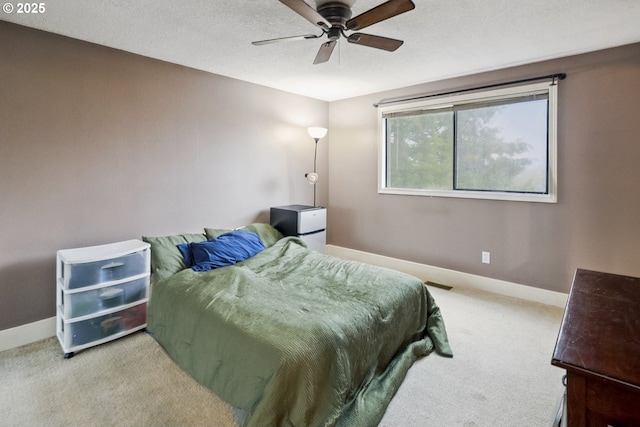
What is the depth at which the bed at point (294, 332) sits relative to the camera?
5.00 feet

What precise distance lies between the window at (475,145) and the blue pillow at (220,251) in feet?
6.86

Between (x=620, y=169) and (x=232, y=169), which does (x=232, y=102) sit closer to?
(x=232, y=169)

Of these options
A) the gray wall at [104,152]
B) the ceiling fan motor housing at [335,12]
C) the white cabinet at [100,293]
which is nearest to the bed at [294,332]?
the white cabinet at [100,293]

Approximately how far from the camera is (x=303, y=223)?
3.89 m

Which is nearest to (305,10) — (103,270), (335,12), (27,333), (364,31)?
(335,12)

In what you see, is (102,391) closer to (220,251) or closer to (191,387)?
(191,387)

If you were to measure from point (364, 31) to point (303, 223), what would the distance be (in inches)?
83.9

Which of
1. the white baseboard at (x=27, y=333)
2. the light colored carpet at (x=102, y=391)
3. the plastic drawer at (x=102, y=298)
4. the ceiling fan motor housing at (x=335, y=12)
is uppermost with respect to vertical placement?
the ceiling fan motor housing at (x=335, y=12)

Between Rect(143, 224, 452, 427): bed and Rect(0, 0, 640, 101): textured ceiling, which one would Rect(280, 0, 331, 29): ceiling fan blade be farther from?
Rect(143, 224, 452, 427): bed

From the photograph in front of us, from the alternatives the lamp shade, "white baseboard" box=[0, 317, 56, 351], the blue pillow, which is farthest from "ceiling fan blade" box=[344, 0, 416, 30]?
"white baseboard" box=[0, 317, 56, 351]

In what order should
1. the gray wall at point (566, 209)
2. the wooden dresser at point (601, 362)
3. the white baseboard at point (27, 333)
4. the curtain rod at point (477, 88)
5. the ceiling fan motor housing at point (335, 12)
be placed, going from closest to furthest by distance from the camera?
the wooden dresser at point (601, 362) < the ceiling fan motor housing at point (335, 12) < the white baseboard at point (27, 333) < the gray wall at point (566, 209) < the curtain rod at point (477, 88)

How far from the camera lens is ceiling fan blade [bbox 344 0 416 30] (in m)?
1.66

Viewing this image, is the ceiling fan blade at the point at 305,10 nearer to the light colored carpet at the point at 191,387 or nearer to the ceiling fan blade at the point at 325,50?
the ceiling fan blade at the point at 325,50

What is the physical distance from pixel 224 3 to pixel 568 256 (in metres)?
A: 3.58
